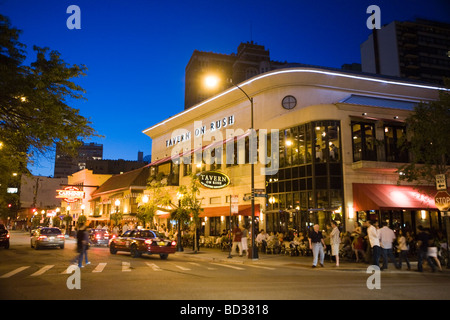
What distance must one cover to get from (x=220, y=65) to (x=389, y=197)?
99.5 meters

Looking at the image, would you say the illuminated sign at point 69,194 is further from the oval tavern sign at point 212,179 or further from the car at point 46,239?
the oval tavern sign at point 212,179

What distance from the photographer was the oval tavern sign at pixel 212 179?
26.5 m

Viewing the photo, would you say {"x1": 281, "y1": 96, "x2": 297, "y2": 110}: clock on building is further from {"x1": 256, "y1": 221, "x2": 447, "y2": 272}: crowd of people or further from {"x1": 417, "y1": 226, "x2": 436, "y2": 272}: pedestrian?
{"x1": 417, "y1": 226, "x2": 436, "y2": 272}: pedestrian

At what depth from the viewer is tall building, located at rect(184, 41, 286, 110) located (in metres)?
103

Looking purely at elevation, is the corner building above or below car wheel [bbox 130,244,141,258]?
above

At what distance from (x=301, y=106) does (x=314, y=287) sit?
65.6 ft

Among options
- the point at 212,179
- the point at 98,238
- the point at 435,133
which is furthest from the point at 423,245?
the point at 98,238

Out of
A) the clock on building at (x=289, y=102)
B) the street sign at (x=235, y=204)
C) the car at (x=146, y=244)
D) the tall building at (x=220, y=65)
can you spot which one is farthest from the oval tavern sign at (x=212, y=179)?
the tall building at (x=220, y=65)

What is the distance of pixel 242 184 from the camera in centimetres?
2984

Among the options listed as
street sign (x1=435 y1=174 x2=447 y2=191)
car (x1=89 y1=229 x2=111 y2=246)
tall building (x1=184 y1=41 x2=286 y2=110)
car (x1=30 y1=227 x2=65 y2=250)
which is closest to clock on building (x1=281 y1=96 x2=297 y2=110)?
street sign (x1=435 y1=174 x2=447 y2=191)

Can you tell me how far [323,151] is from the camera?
976 inches

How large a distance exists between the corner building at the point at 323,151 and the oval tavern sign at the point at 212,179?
7.37 feet

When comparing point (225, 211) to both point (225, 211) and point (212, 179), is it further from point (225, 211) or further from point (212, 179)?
point (212, 179)

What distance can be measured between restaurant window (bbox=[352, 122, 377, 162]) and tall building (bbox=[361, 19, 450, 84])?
60931 mm
